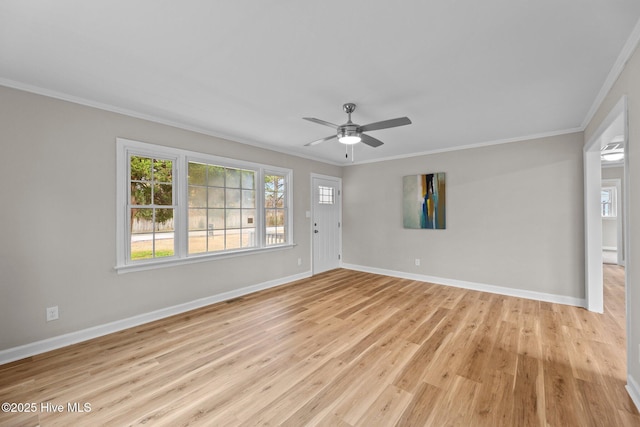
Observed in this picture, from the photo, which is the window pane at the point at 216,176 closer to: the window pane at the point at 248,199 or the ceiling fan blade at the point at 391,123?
the window pane at the point at 248,199

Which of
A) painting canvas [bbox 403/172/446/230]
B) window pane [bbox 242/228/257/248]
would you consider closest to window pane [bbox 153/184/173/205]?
window pane [bbox 242/228/257/248]

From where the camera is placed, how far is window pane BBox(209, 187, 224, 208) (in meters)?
4.04

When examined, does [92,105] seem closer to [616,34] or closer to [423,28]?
[423,28]

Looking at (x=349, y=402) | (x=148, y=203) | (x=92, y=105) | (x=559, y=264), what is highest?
(x=92, y=105)

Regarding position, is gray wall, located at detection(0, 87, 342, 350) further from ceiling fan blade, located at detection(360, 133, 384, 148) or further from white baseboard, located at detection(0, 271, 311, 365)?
ceiling fan blade, located at detection(360, 133, 384, 148)

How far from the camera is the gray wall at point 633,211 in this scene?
1904 millimetres


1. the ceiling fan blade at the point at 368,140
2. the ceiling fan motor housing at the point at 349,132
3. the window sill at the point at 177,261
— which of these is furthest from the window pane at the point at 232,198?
the ceiling fan blade at the point at 368,140

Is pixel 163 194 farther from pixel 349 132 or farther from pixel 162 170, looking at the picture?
pixel 349 132

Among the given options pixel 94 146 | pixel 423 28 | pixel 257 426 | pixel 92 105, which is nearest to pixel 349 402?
pixel 257 426

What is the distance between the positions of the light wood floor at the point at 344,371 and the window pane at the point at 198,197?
4.84 feet

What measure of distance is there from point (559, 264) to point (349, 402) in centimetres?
393

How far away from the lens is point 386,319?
3406 mm

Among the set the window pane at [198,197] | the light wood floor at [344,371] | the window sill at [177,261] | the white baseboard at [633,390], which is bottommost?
the light wood floor at [344,371]

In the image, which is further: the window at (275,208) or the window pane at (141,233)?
the window at (275,208)
